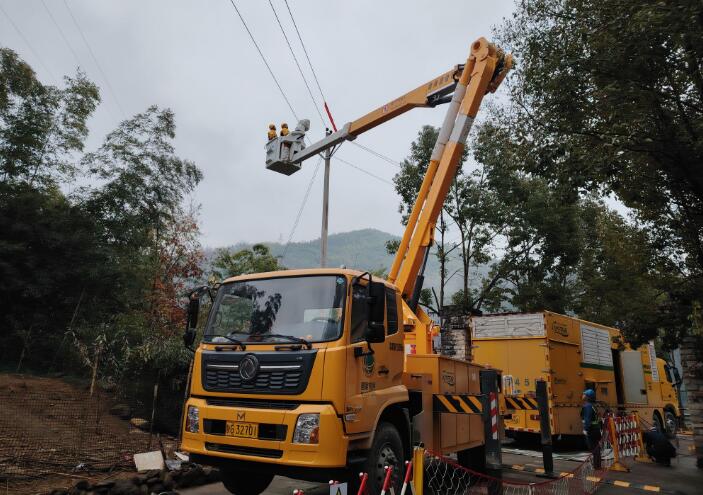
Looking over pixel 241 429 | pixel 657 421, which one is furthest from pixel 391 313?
pixel 657 421

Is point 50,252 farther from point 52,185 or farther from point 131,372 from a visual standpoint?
point 131,372

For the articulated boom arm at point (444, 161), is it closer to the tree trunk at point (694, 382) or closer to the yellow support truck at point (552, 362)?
the yellow support truck at point (552, 362)

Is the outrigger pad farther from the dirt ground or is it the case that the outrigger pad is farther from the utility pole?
the dirt ground

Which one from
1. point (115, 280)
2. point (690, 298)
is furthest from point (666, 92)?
point (115, 280)

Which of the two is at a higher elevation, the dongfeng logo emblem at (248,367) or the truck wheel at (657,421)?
the dongfeng logo emblem at (248,367)

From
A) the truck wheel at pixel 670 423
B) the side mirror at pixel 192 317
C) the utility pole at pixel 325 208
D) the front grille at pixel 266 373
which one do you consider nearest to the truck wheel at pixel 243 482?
the front grille at pixel 266 373

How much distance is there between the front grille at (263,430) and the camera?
440 cm

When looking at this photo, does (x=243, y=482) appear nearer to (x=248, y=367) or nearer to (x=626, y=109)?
(x=248, y=367)

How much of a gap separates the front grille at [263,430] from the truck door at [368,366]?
0.63 m

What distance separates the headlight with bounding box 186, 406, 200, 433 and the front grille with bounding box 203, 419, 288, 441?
131mm

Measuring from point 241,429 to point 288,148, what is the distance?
8914 millimetres

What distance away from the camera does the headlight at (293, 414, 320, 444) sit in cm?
429

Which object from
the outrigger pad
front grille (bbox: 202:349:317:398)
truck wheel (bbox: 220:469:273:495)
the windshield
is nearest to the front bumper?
front grille (bbox: 202:349:317:398)

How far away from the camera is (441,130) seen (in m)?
8.88
